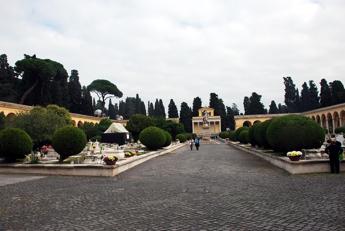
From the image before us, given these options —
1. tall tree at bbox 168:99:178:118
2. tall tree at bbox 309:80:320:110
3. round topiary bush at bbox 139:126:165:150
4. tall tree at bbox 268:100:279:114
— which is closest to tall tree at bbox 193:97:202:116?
tall tree at bbox 168:99:178:118

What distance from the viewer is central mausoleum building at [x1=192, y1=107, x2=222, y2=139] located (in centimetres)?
9194

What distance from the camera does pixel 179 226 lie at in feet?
19.7

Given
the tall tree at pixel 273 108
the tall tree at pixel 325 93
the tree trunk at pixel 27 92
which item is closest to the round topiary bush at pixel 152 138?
the tree trunk at pixel 27 92

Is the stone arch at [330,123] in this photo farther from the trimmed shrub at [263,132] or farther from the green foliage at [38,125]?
the green foliage at [38,125]

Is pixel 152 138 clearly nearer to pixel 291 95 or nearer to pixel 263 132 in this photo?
pixel 263 132

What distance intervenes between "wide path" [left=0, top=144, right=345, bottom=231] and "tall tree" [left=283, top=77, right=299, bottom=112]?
8747 cm

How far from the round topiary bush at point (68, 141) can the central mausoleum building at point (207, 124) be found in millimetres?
75173

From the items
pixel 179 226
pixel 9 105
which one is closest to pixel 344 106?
pixel 9 105

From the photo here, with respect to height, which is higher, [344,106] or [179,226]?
[344,106]

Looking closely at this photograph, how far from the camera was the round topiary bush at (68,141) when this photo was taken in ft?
53.3

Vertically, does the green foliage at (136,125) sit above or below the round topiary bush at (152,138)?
above

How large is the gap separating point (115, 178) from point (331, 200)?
7.57m

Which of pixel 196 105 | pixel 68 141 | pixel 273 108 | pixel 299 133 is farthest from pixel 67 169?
pixel 273 108

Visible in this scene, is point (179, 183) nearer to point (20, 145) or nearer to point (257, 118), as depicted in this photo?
point (20, 145)
